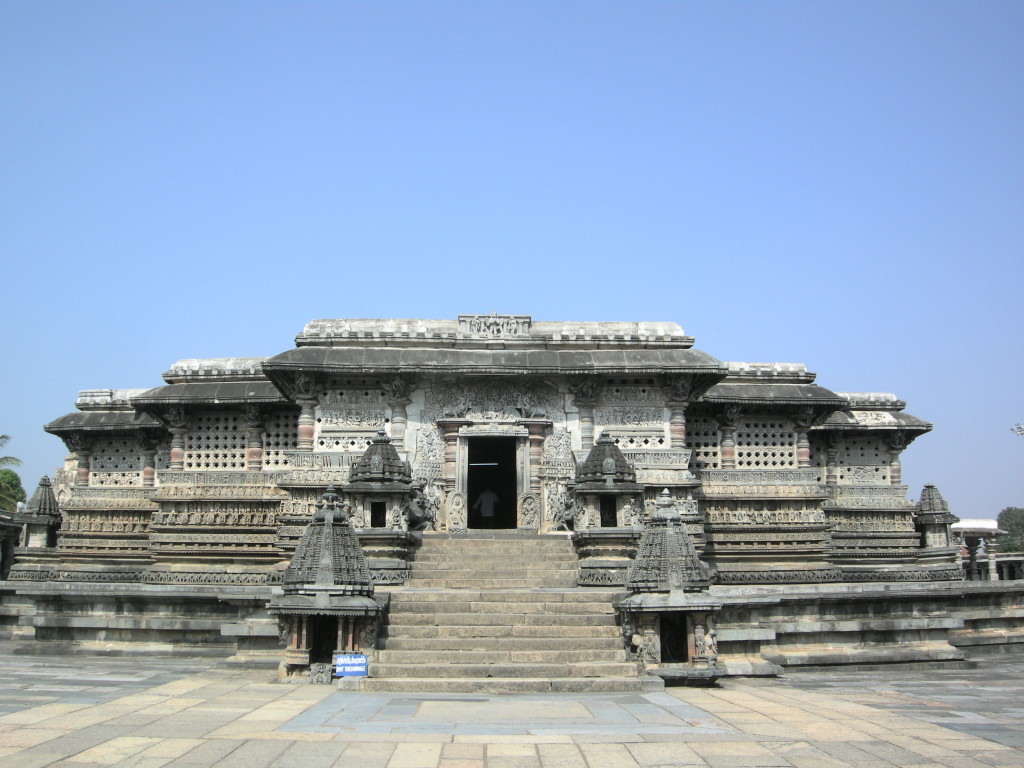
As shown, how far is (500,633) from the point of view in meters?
13.1

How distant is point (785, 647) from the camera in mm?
16328

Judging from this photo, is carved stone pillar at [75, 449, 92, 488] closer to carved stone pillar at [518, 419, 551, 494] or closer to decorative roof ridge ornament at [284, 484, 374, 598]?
carved stone pillar at [518, 419, 551, 494]

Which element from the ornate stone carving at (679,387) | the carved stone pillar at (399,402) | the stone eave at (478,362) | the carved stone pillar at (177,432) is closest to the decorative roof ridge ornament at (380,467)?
the carved stone pillar at (399,402)

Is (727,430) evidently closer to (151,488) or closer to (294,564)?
(294,564)

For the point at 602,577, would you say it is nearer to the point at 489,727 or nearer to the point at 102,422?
the point at 489,727

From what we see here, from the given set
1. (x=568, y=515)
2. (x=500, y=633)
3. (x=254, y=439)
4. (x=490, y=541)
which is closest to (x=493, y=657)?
(x=500, y=633)

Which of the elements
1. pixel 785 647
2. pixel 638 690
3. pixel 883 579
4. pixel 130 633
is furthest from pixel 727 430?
pixel 130 633

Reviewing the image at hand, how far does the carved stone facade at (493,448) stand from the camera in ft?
67.8

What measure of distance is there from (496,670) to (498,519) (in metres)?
14.8

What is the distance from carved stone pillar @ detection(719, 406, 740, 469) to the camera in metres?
23.5

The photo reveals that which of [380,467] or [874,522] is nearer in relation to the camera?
[380,467]

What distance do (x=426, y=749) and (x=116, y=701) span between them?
4.55m

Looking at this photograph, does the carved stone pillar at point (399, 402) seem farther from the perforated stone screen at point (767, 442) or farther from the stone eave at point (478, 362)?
the perforated stone screen at point (767, 442)

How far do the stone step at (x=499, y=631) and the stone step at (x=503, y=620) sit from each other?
133 millimetres
